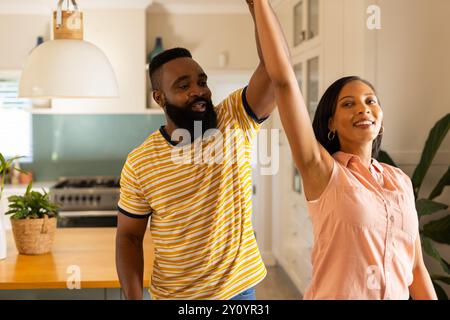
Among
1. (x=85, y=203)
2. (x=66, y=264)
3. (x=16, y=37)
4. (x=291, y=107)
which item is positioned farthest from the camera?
(x=16, y=37)

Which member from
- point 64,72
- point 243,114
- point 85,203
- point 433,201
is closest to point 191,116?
point 243,114

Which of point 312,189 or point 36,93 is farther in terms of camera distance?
point 36,93

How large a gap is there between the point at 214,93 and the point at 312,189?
146 inches

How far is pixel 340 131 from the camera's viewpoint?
1.16m

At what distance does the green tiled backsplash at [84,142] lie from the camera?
4.71 metres

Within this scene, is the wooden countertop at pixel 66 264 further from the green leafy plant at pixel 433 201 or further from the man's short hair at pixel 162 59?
the green leafy plant at pixel 433 201

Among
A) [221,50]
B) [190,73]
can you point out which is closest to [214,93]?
[221,50]

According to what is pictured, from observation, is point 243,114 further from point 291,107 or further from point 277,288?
point 277,288

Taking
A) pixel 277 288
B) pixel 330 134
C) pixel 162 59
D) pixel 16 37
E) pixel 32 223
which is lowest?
pixel 277 288

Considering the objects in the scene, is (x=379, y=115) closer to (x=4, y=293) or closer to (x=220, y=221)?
(x=220, y=221)

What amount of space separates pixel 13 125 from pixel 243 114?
3.86 m

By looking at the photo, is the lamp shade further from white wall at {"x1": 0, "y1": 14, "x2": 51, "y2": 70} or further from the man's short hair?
white wall at {"x1": 0, "y1": 14, "x2": 51, "y2": 70}

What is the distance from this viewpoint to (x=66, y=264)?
6.96 ft

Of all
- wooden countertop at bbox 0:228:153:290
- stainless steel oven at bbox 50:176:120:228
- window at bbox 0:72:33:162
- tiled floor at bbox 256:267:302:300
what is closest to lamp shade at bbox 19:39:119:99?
wooden countertop at bbox 0:228:153:290
